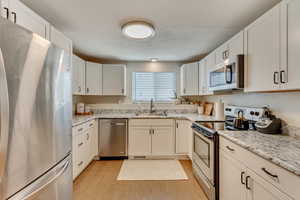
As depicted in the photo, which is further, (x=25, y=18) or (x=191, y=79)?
(x=191, y=79)

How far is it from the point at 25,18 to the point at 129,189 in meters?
2.26

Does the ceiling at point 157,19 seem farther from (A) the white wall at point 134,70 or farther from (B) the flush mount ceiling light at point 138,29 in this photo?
(A) the white wall at point 134,70

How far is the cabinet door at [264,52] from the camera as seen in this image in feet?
4.84

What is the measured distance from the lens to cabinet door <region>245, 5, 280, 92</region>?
4.84 feet

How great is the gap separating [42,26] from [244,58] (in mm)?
2153

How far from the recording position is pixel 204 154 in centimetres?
228

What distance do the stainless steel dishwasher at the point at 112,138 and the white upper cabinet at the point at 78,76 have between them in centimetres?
75

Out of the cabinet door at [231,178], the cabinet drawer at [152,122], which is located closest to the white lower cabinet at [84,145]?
the cabinet drawer at [152,122]

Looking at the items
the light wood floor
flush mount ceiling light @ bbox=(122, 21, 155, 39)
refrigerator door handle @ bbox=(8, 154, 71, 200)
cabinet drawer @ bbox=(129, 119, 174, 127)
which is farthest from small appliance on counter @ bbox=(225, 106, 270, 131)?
refrigerator door handle @ bbox=(8, 154, 71, 200)

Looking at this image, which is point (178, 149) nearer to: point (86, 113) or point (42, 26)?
point (86, 113)

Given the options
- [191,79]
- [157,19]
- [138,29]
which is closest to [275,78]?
[157,19]

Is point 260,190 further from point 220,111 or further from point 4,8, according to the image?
point 4,8

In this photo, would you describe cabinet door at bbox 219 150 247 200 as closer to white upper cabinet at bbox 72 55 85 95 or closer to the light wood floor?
Answer: the light wood floor

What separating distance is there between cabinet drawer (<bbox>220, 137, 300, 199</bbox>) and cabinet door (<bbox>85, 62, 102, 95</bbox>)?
2940 mm
